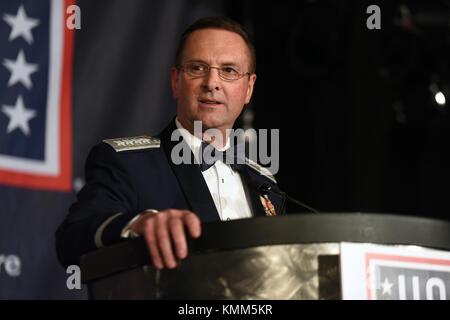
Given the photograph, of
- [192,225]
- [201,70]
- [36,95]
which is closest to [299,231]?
[192,225]

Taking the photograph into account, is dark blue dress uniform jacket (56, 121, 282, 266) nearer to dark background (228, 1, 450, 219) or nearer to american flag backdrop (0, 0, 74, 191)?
american flag backdrop (0, 0, 74, 191)

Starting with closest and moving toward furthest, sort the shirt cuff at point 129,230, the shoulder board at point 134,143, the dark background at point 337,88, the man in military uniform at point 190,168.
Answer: the shirt cuff at point 129,230 < the man in military uniform at point 190,168 < the shoulder board at point 134,143 < the dark background at point 337,88

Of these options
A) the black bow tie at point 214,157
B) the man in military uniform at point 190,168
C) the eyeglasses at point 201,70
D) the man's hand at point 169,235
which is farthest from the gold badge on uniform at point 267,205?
the man's hand at point 169,235

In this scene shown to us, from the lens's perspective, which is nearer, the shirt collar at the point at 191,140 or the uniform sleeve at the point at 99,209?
the uniform sleeve at the point at 99,209

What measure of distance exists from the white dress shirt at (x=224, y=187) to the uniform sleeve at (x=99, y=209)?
254mm

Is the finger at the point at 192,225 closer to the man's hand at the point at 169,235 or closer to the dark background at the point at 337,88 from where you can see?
the man's hand at the point at 169,235

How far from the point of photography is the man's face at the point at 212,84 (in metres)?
2.29

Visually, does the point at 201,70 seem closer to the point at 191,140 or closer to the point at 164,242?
the point at 191,140

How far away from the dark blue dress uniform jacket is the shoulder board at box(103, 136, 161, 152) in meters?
0.01

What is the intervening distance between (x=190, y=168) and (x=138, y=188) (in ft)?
0.49

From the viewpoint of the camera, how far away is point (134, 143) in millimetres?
2199

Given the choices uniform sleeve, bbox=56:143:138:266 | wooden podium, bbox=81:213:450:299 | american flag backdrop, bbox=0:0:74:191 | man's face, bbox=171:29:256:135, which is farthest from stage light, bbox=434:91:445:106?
wooden podium, bbox=81:213:450:299

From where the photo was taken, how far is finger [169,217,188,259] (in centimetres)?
146
